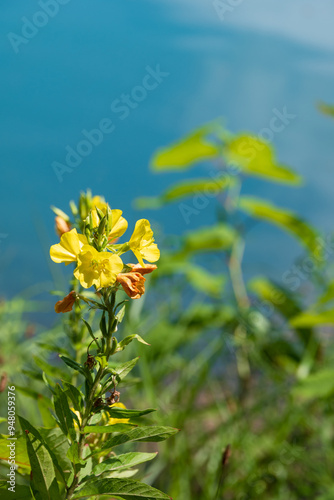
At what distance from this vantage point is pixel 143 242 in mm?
396

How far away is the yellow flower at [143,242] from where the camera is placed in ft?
1.26

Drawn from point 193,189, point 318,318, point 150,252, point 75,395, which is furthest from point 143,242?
point 193,189

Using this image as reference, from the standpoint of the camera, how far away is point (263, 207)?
5.88 ft

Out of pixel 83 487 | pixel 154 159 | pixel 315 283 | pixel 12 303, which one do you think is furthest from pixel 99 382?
pixel 154 159

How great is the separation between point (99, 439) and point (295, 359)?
4.77 ft

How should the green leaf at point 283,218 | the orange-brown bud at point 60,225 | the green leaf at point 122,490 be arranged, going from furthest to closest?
the green leaf at point 283,218
the orange-brown bud at point 60,225
the green leaf at point 122,490

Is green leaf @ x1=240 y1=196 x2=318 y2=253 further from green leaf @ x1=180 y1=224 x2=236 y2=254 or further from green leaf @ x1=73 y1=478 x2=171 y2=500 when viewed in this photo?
green leaf @ x1=73 y1=478 x2=171 y2=500

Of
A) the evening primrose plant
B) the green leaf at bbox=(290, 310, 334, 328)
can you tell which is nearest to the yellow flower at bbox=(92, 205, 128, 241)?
the evening primrose plant

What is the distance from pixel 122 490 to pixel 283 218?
1565 mm

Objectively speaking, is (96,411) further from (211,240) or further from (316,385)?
(211,240)

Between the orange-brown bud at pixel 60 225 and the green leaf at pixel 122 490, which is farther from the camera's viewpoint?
the orange-brown bud at pixel 60 225

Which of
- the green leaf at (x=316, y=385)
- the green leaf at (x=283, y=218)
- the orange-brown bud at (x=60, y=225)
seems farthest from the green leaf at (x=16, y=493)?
the green leaf at (x=283, y=218)

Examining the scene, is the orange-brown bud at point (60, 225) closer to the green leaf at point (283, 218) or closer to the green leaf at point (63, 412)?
the green leaf at point (63, 412)

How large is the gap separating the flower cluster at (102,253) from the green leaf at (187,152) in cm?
146
